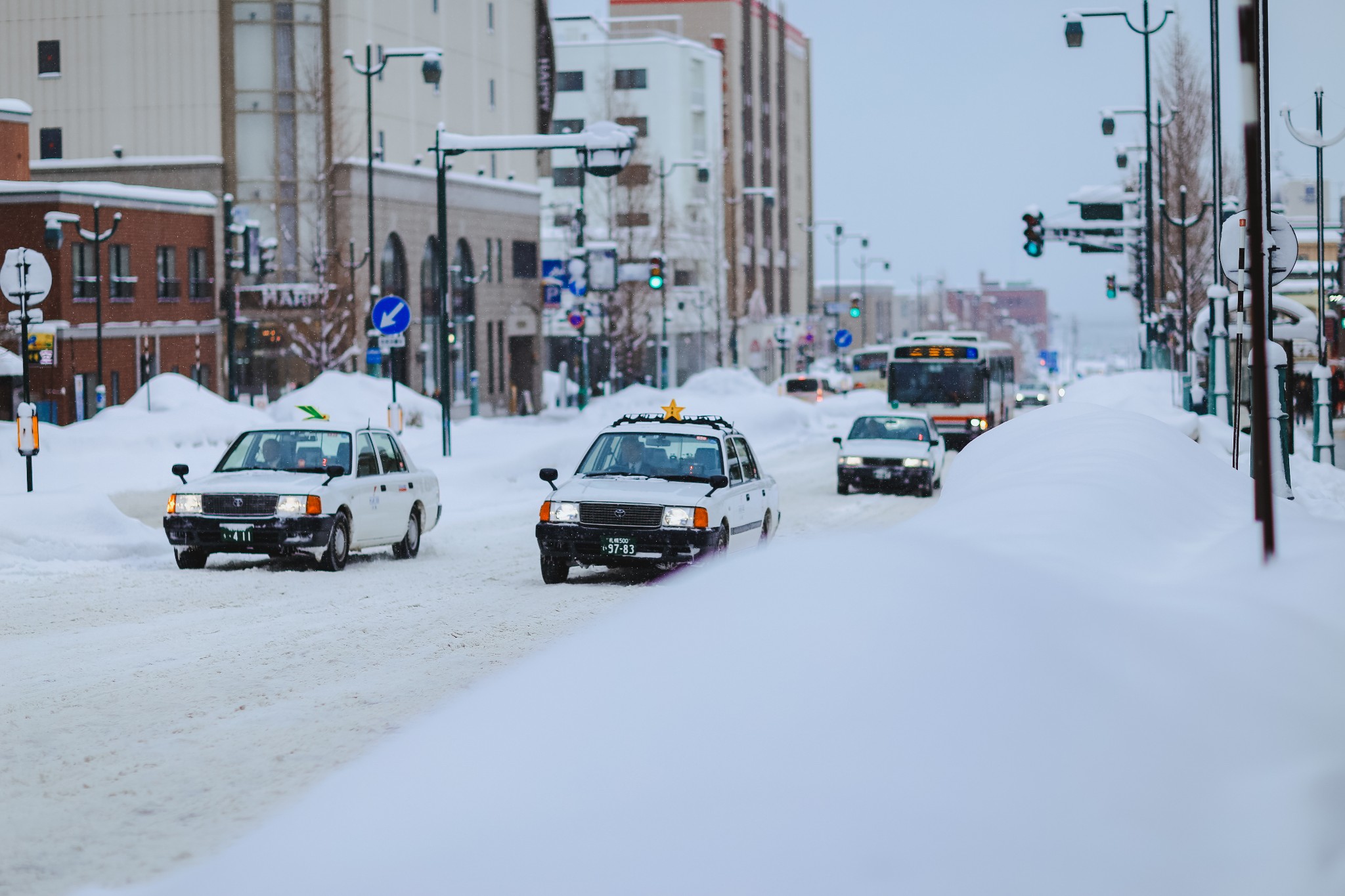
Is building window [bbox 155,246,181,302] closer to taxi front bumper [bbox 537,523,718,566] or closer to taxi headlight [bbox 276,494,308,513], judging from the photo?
taxi headlight [bbox 276,494,308,513]

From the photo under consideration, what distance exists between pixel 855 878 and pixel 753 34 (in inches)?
4924

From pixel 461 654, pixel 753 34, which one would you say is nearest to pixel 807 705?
pixel 461 654

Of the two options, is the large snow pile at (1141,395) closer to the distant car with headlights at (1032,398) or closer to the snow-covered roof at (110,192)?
the snow-covered roof at (110,192)

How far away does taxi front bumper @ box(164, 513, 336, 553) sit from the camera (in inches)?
693

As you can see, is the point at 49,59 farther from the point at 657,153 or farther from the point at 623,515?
the point at 623,515

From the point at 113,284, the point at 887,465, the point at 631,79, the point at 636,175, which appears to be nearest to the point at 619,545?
the point at 887,465

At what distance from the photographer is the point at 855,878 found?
13.5 feet

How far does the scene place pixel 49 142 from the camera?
226 feet

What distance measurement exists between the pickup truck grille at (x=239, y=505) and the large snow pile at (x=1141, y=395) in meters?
10.7

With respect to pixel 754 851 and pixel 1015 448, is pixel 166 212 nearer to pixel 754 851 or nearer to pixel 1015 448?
pixel 1015 448

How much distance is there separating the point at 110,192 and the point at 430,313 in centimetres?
1910

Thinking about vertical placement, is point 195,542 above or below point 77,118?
below

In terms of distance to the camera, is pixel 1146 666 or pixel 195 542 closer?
pixel 1146 666

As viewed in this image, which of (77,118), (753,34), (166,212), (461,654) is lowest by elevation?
(461,654)
